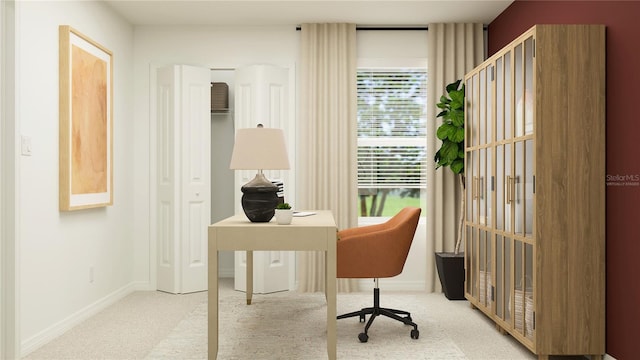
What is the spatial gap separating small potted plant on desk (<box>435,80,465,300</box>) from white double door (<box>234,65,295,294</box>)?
4.75ft

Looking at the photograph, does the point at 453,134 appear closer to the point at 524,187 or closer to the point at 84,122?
the point at 524,187

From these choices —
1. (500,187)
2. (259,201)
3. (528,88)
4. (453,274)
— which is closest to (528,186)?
(500,187)

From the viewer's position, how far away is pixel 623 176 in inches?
110

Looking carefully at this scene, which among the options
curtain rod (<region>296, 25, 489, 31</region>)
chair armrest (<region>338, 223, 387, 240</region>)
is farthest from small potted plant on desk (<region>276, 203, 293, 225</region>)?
curtain rod (<region>296, 25, 489, 31</region>)

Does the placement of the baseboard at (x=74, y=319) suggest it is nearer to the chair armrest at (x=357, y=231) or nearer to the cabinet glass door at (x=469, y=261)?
the chair armrest at (x=357, y=231)

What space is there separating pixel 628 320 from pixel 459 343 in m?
1.04

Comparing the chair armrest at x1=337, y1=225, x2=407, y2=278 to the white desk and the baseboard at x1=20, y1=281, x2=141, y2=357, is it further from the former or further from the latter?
the baseboard at x1=20, y1=281, x2=141, y2=357

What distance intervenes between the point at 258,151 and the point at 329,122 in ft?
6.60

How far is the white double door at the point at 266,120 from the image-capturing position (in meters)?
4.92

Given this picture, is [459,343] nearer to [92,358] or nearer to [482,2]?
[92,358]

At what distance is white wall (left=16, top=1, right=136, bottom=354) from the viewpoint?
126 inches

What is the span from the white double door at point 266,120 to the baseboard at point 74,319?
1.04m

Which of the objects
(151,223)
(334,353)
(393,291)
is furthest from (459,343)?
(151,223)

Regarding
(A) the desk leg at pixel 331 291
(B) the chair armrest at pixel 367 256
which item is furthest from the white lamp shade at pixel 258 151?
(B) the chair armrest at pixel 367 256
